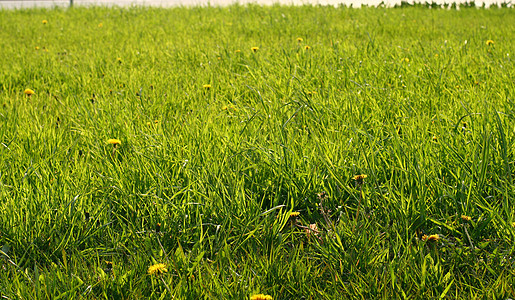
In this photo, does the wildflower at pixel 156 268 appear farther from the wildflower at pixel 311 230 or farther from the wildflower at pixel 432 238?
the wildflower at pixel 432 238

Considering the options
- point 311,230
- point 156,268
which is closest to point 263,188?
point 311,230

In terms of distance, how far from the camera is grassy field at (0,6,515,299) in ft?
4.70

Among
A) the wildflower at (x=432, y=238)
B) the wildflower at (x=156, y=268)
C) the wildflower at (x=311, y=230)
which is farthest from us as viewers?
the wildflower at (x=311, y=230)

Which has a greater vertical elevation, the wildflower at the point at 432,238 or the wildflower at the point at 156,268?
the wildflower at the point at 432,238

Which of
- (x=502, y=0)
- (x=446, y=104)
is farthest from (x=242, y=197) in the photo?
(x=502, y=0)

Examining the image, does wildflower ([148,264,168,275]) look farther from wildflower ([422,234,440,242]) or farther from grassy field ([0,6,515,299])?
wildflower ([422,234,440,242])

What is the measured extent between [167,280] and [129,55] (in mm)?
3415

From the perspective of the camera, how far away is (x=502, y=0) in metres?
8.49

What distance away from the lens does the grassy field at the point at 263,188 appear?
1.43 meters

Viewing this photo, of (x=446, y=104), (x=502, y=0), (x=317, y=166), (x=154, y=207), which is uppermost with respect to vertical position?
(x=502, y=0)

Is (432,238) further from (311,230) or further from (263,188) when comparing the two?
(263,188)

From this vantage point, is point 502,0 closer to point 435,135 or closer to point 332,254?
point 435,135

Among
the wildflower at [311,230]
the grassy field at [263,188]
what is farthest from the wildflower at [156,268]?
the wildflower at [311,230]

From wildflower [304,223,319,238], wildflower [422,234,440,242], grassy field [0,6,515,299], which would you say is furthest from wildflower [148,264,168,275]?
wildflower [422,234,440,242]
